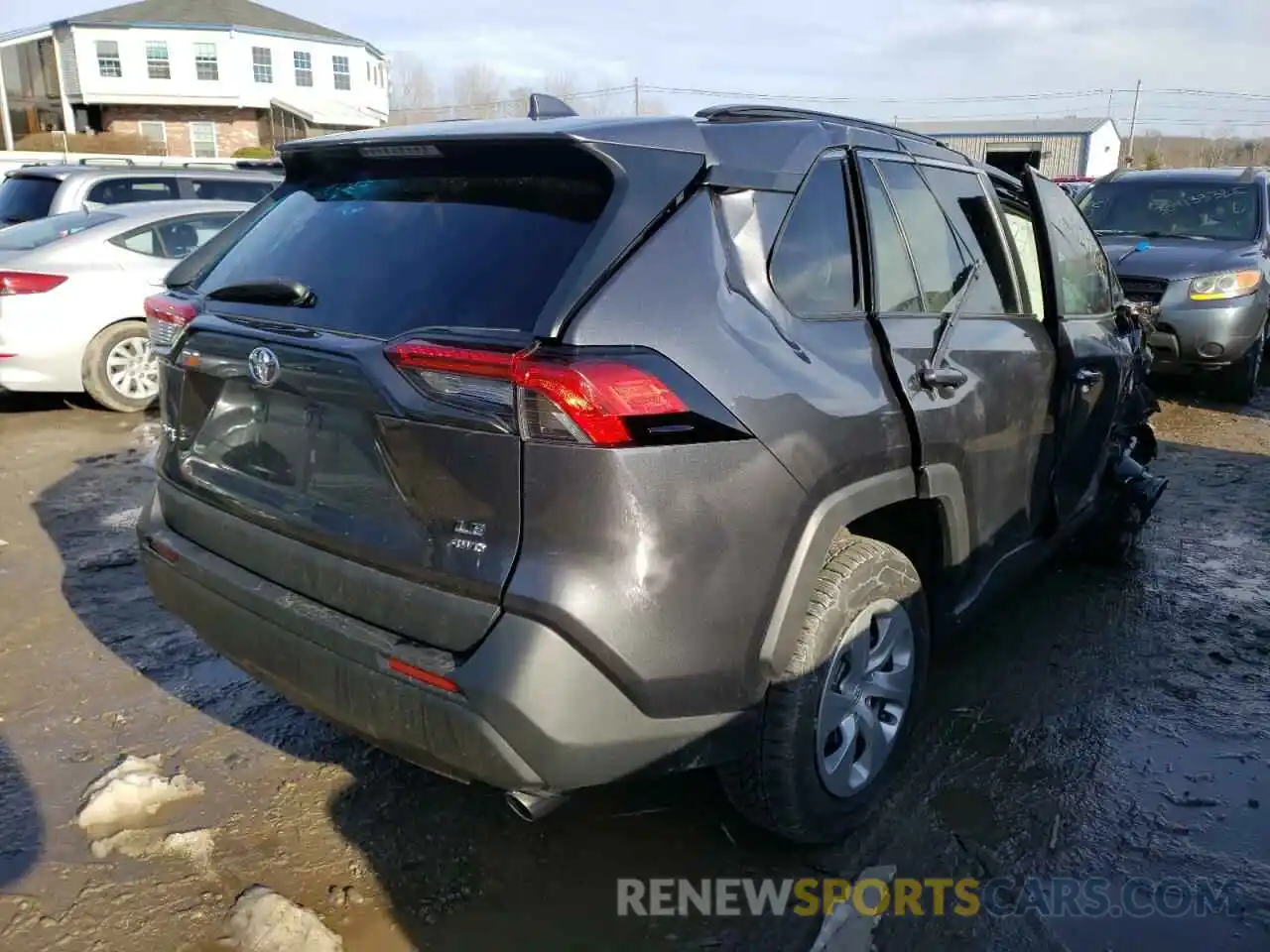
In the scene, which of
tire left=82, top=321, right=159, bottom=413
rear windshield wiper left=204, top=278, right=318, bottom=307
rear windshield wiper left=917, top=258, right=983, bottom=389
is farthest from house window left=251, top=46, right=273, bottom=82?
rear windshield wiper left=917, top=258, right=983, bottom=389

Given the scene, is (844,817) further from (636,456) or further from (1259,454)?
(1259,454)

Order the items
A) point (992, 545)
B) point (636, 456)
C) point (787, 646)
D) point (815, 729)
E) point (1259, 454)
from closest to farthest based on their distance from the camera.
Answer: point (636, 456)
point (787, 646)
point (815, 729)
point (992, 545)
point (1259, 454)

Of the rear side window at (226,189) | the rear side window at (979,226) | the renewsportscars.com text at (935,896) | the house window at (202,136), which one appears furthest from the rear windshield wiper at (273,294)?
the house window at (202,136)

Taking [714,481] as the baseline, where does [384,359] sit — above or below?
above

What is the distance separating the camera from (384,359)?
6.96 ft

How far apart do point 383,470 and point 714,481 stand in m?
0.74

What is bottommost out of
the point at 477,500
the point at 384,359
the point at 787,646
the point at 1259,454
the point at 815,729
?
the point at 1259,454

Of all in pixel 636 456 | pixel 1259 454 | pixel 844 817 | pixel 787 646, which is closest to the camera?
pixel 636 456

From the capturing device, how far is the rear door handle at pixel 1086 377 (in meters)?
3.73

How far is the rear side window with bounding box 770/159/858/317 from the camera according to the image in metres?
2.46

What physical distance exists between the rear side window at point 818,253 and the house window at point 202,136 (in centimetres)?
4665

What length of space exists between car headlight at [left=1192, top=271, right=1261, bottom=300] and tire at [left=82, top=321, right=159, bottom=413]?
8170 mm

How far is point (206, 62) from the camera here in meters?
42.0

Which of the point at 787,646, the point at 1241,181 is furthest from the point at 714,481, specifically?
the point at 1241,181
